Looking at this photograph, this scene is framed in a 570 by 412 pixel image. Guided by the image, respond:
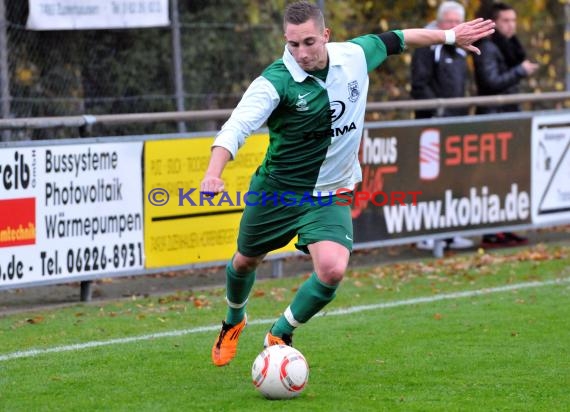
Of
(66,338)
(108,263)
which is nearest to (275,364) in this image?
(66,338)

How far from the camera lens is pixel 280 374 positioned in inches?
256

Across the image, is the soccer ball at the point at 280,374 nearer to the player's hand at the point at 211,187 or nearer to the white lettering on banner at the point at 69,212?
the player's hand at the point at 211,187

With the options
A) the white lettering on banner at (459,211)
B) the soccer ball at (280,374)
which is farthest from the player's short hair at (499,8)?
the soccer ball at (280,374)

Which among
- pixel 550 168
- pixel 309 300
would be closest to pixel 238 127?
pixel 309 300

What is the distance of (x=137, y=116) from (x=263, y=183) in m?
3.53

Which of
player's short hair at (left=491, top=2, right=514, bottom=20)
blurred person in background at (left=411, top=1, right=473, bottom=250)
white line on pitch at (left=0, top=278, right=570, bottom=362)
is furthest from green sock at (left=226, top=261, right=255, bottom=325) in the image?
player's short hair at (left=491, top=2, right=514, bottom=20)

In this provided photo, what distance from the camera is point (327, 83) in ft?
23.0

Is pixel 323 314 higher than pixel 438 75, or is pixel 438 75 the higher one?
pixel 438 75

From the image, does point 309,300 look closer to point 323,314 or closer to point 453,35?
point 453,35

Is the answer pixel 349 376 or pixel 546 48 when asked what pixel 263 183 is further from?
pixel 546 48

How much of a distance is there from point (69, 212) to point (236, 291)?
2.78 meters

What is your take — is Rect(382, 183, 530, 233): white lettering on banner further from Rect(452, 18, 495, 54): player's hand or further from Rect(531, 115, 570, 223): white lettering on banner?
Rect(452, 18, 495, 54): player's hand

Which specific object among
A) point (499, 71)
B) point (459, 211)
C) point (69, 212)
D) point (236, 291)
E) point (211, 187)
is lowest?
point (459, 211)

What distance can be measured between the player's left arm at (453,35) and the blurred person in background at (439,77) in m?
5.33
